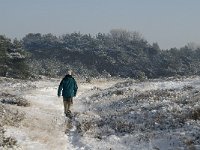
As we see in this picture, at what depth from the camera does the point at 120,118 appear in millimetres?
20562

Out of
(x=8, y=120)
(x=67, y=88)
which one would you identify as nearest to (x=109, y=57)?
(x=67, y=88)

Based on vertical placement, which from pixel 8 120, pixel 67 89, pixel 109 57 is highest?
pixel 109 57

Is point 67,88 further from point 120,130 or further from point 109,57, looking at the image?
point 109,57

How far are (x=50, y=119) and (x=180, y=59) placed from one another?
10687 cm

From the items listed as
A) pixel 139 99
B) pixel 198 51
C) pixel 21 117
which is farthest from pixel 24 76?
pixel 198 51

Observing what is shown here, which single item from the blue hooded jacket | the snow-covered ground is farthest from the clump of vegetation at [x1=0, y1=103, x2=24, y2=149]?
the blue hooded jacket

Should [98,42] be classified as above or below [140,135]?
above

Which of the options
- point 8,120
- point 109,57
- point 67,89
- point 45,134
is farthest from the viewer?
point 109,57

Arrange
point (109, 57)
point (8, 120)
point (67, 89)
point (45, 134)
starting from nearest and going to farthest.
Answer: point (45, 134) → point (8, 120) → point (67, 89) → point (109, 57)

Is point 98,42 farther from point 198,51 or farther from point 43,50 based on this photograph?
point 198,51

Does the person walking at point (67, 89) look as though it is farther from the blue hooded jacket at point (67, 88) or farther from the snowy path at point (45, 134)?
the snowy path at point (45, 134)

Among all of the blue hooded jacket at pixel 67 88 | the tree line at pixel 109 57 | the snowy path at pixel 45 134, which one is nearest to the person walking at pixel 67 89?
the blue hooded jacket at pixel 67 88

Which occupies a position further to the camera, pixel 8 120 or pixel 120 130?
pixel 8 120

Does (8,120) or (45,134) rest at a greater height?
(8,120)
